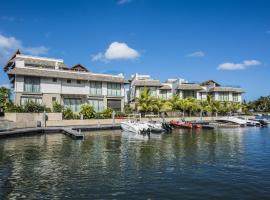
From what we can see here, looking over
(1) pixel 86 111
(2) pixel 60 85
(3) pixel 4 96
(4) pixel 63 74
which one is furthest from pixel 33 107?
(3) pixel 4 96

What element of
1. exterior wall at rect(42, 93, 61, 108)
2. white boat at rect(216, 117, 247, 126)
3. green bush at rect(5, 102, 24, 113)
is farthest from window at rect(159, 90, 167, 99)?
green bush at rect(5, 102, 24, 113)

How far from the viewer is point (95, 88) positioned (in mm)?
59125

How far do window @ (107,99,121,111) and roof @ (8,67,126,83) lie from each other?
15.4ft

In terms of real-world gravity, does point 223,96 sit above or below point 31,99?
above

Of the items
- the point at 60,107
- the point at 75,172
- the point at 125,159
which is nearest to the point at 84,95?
the point at 60,107

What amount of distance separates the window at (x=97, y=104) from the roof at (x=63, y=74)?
4819 mm

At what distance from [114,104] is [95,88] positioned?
5957 millimetres

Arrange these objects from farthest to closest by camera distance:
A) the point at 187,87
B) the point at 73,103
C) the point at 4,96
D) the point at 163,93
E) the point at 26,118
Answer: the point at 187,87 < the point at 163,93 < the point at 4,96 < the point at 73,103 < the point at 26,118

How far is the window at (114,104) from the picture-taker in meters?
61.1

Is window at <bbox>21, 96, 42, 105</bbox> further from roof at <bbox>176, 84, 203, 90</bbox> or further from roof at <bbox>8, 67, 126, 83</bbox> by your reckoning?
roof at <bbox>176, 84, 203, 90</bbox>

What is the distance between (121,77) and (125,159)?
4177 cm

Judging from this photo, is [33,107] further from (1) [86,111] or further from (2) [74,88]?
(2) [74,88]

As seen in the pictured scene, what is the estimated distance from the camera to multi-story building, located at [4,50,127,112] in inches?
1982

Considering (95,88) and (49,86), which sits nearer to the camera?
(49,86)
